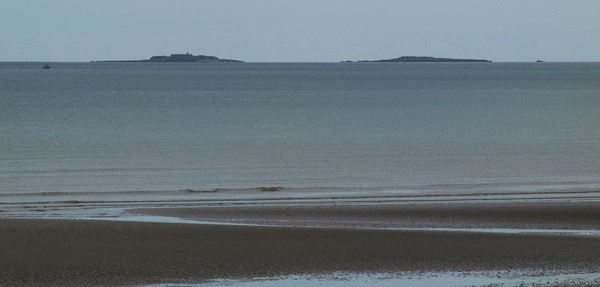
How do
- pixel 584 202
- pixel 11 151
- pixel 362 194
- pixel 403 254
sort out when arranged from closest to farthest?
1. pixel 403 254
2. pixel 584 202
3. pixel 362 194
4. pixel 11 151

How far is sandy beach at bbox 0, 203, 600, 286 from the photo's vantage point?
12.4 metres

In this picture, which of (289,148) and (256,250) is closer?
(256,250)

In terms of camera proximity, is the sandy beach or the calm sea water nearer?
the sandy beach

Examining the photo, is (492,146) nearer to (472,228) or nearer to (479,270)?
(472,228)

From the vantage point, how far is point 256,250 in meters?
13.9

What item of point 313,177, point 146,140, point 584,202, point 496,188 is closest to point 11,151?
point 146,140

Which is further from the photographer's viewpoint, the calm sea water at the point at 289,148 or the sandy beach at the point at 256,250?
the calm sea water at the point at 289,148

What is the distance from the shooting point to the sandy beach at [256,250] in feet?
40.7

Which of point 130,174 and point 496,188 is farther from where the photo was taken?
point 130,174

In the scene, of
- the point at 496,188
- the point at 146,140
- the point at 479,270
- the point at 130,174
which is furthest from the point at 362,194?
the point at 146,140

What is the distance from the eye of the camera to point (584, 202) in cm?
1997

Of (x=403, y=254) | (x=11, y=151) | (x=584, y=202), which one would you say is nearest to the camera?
(x=403, y=254)

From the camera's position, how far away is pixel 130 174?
2714 centimetres

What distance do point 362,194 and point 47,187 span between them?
8.32 meters
